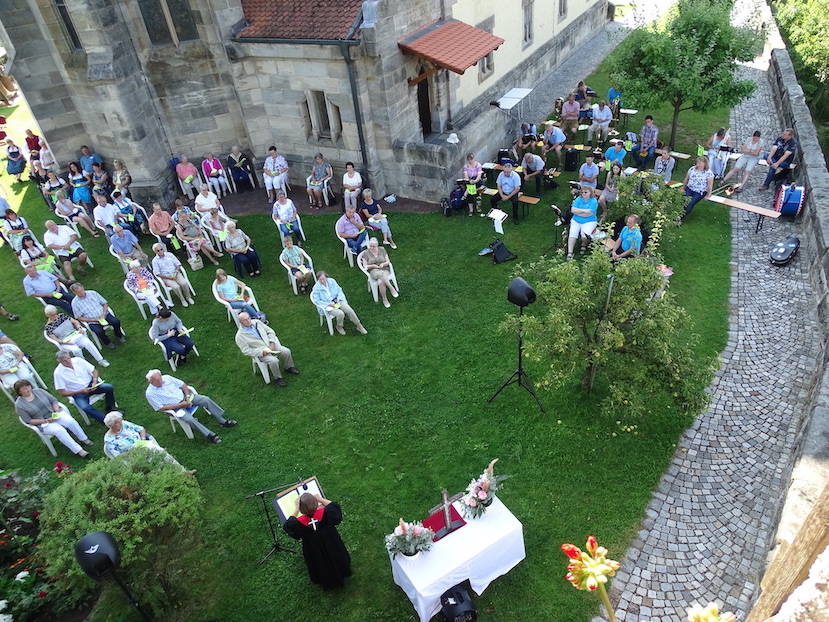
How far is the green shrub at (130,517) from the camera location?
5363 mm

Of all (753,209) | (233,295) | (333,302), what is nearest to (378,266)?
(333,302)

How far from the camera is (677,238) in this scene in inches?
472

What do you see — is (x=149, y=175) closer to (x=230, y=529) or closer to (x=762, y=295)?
(x=230, y=529)

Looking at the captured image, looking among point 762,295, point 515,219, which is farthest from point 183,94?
point 762,295

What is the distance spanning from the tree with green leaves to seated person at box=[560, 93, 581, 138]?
8.71 ft

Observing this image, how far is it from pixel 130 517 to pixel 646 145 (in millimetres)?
13918

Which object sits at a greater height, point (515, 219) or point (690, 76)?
point (690, 76)

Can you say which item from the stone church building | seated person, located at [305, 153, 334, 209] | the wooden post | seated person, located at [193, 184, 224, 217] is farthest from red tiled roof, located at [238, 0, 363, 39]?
the wooden post

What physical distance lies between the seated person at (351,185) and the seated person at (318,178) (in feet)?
2.31

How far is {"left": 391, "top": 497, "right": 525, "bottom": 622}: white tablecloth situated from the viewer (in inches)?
238

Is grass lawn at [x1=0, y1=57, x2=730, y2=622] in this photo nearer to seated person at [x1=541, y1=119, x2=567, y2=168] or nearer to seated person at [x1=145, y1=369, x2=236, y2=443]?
seated person at [x1=145, y1=369, x2=236, y2=443]

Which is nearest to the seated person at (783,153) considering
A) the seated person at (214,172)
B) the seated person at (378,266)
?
the seated person at (378,266)

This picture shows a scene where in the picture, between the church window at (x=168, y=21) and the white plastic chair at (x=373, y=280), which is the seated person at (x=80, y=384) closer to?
the white plastic chair at (x=373, y=280)

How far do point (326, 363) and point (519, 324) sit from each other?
3.65 meters
